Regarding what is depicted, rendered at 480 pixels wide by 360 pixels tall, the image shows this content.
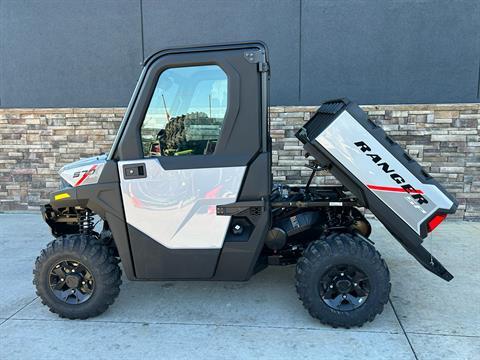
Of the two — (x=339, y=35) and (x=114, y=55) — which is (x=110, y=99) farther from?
(x=339, y=35)

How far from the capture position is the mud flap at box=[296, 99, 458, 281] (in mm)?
2943

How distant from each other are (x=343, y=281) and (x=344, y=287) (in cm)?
5

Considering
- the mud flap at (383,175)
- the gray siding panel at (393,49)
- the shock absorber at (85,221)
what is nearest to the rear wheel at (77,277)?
the shock absorber at (85,221)

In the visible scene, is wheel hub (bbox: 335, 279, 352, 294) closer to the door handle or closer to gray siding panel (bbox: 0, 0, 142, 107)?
the door handle

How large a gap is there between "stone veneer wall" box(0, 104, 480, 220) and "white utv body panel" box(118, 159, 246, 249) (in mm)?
3602

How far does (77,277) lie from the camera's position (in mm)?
3254

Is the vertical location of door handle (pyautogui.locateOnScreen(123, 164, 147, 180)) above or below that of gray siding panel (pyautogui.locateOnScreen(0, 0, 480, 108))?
below

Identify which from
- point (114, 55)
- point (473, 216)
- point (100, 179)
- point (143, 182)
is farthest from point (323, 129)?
point (114, 55)

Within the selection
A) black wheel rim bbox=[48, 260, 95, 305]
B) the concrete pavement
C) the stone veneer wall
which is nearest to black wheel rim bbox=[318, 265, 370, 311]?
the concrete pavement

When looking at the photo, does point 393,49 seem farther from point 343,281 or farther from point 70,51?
point 70,51

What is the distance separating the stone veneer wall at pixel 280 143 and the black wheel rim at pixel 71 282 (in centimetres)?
394

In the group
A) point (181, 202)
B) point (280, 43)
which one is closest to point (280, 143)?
point (280, 43)

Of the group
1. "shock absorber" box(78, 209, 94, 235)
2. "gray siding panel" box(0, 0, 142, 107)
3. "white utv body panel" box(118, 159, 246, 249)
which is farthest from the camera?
"gray siding panel" box(0, 0, 142, 107)

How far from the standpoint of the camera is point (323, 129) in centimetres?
304
